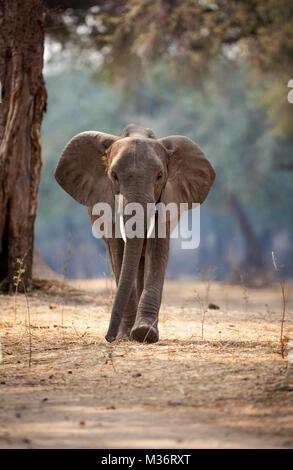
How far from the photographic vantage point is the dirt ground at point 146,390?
3719mm

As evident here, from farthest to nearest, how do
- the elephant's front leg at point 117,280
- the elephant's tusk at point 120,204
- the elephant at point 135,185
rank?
the elephant's front leg at point 117,280 → the elephant's tusk at point 120,204 → the elephant at point 135,185

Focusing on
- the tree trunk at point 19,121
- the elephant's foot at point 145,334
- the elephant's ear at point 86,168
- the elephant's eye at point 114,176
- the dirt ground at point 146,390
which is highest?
the tree trunk at point 19,121

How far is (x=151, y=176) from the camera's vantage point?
20.8 feet

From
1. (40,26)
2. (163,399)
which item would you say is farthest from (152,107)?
(163,399)

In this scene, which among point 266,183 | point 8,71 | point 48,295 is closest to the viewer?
point 8,71

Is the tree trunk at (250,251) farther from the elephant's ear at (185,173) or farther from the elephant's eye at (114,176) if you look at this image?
the elephant's eye at (114,176)

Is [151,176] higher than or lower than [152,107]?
lower

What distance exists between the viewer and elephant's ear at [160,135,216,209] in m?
7.16

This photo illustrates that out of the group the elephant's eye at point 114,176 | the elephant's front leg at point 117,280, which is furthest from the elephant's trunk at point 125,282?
the elephant's front leg at point 117,280

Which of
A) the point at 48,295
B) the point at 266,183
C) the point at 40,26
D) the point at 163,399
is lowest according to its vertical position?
the point at 163,399

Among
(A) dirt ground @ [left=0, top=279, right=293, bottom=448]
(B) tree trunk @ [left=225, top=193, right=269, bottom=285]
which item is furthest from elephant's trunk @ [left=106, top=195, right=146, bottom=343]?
(B) tree trunk @ [left=225, top=193, right=269, bottom=285]

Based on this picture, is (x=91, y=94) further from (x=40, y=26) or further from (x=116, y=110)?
(x=40, y=26)
